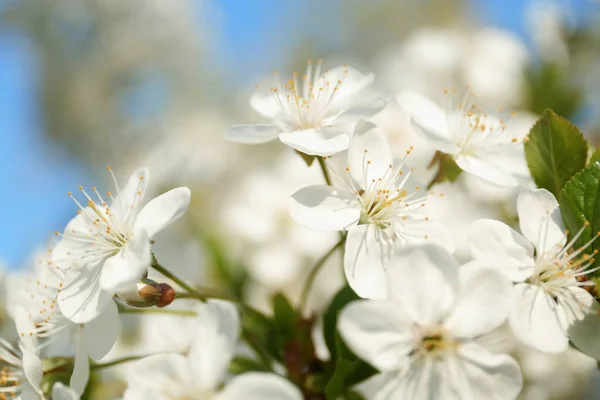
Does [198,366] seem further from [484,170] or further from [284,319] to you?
[484,170]

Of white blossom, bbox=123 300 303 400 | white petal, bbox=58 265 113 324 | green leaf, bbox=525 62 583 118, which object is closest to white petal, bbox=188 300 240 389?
white blossom, bbox=123 300 303 400

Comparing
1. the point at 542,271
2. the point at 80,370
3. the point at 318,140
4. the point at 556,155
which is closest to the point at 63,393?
the point at 80,370

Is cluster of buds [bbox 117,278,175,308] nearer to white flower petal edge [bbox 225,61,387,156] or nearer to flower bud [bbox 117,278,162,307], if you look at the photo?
flower bud [bbox 117,278,162,307]

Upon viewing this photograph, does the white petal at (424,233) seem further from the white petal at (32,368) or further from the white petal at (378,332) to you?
the white petal at (32,368)

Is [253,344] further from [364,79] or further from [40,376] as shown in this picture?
[364,79]

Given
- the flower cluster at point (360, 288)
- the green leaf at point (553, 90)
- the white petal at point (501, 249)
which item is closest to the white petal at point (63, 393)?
the flower cluster at point (360, 288)

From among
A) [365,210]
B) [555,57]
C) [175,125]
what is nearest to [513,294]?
[365,210]
